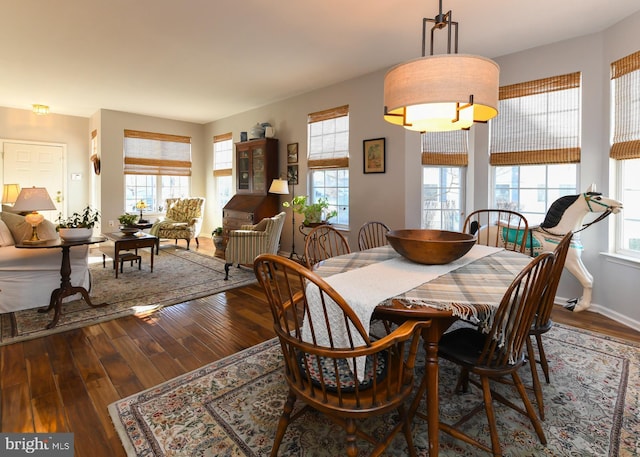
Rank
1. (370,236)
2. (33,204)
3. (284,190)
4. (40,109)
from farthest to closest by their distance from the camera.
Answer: (40,109) < (284,190) < (370,236) < (33,204)

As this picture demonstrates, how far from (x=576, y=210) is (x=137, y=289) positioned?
457cm

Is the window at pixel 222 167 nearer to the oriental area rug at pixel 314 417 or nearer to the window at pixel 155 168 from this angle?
the window at pixel 155 168

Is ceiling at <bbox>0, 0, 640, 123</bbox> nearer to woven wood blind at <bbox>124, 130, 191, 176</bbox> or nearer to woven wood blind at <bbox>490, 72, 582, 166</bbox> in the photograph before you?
woven wood blind at <bbox>490, 72, 582, 166</bbox>

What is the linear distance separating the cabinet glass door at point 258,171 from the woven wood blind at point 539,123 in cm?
352

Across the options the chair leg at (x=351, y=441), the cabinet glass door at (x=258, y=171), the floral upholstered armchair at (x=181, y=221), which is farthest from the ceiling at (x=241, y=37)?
the chair leg at (x=351, y=441)

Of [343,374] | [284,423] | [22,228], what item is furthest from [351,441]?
[22,228]

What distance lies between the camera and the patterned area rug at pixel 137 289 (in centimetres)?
295

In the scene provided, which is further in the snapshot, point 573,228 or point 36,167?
point 36,167

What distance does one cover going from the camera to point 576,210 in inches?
121

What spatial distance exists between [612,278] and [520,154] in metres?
1.46

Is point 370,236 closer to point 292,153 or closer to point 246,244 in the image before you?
point 246,244

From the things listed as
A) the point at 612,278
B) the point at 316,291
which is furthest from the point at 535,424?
the point at 612,278

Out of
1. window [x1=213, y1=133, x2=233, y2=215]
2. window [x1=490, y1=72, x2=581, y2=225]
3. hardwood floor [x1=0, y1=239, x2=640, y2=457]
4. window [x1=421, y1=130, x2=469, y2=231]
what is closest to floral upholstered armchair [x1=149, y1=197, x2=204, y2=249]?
window [x1=213, y1=133, x2=233, y2=215]

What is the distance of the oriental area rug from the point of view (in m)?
1.57
